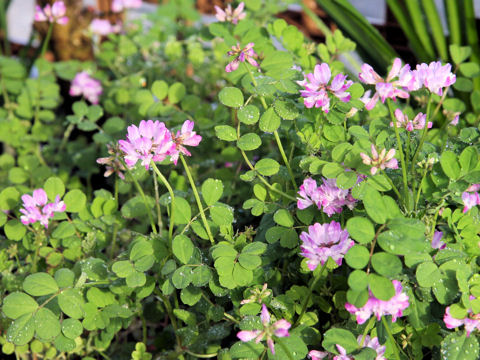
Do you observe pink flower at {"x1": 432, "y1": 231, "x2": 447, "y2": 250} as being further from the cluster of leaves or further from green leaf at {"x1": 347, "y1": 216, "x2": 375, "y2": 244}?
green leaf at {"x1": 347, "y1": 216, "x2": 375, "y2": 244}

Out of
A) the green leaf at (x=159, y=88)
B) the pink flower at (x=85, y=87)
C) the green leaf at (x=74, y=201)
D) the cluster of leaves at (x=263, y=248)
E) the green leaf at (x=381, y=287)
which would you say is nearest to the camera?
the green leaf at (x=381, y=287)

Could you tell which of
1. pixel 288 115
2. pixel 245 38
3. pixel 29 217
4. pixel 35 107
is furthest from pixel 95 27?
pixel 288 115

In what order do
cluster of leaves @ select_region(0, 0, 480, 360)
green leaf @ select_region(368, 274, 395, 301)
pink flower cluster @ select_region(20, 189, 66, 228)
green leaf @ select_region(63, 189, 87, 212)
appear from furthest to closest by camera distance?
green leaf @ select_region(63, 189, 87, 212), pink flower cluster @ select_region(20, 189, 66, 228), cluster of leaves @ select_region(0, 0, 480, 360), green leaf @ select_region(368, 274, 395, 301)

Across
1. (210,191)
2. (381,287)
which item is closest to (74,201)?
(210,191)

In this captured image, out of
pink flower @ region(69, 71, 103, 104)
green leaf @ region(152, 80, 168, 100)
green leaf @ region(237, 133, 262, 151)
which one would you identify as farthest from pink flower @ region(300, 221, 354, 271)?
pink flower @ region(69, 71, 103, 104)

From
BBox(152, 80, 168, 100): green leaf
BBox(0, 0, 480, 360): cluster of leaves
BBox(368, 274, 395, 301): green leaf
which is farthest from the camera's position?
BBox(152, 80, 168, 100): green leaf

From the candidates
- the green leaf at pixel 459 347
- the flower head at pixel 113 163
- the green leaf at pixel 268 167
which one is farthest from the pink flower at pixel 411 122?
the flower head at pixel 113 163

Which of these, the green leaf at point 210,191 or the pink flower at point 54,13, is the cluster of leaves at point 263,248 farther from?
the pink flower at point 54,13

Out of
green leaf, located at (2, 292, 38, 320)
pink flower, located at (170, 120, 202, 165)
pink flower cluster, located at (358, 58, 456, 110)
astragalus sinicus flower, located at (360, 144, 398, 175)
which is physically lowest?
green leaf, located at (2, 292, 38, 320)
